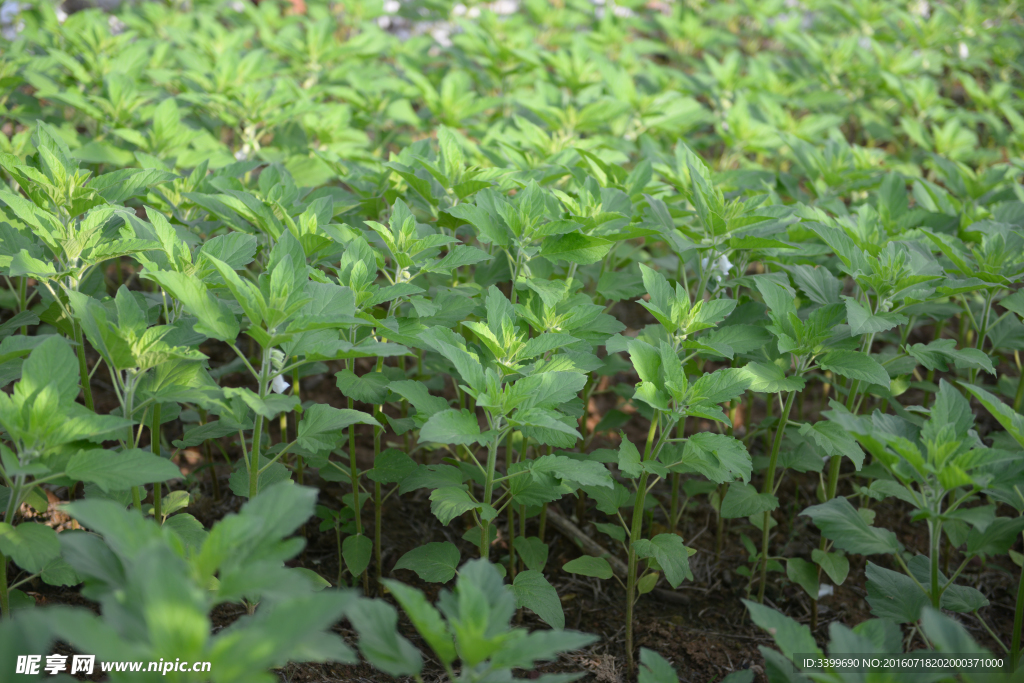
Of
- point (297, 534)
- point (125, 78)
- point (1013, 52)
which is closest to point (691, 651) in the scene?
point (297, 534)

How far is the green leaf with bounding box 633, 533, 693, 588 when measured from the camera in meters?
2.08

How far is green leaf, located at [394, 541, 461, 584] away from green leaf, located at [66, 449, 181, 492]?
2.43 feet

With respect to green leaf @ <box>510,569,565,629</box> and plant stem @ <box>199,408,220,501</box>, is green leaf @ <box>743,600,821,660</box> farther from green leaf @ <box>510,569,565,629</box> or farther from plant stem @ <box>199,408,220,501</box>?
plant stem @ <box>199,408,220,501</box>

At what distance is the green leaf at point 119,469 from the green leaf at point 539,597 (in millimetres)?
986

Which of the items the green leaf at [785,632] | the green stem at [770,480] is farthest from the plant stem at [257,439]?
the green stem at [770,480]

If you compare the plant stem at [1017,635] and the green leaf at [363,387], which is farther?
the green leaf at [363,387]

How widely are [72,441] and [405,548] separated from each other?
1308 millimetres

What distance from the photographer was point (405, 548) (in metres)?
2.67

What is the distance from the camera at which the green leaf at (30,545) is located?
1.54 metres

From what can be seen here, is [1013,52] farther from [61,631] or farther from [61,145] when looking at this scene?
[61,631]

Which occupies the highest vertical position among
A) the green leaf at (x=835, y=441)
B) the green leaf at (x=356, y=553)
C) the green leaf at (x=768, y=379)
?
the green leaf at (x=768, y=379)

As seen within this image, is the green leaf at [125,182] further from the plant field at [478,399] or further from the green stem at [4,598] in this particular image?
the green stem at [4,598]

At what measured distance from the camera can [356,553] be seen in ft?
7.48

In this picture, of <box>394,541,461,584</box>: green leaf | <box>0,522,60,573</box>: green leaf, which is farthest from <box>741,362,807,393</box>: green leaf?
<box>0,522,60,573</box>: green leaf
